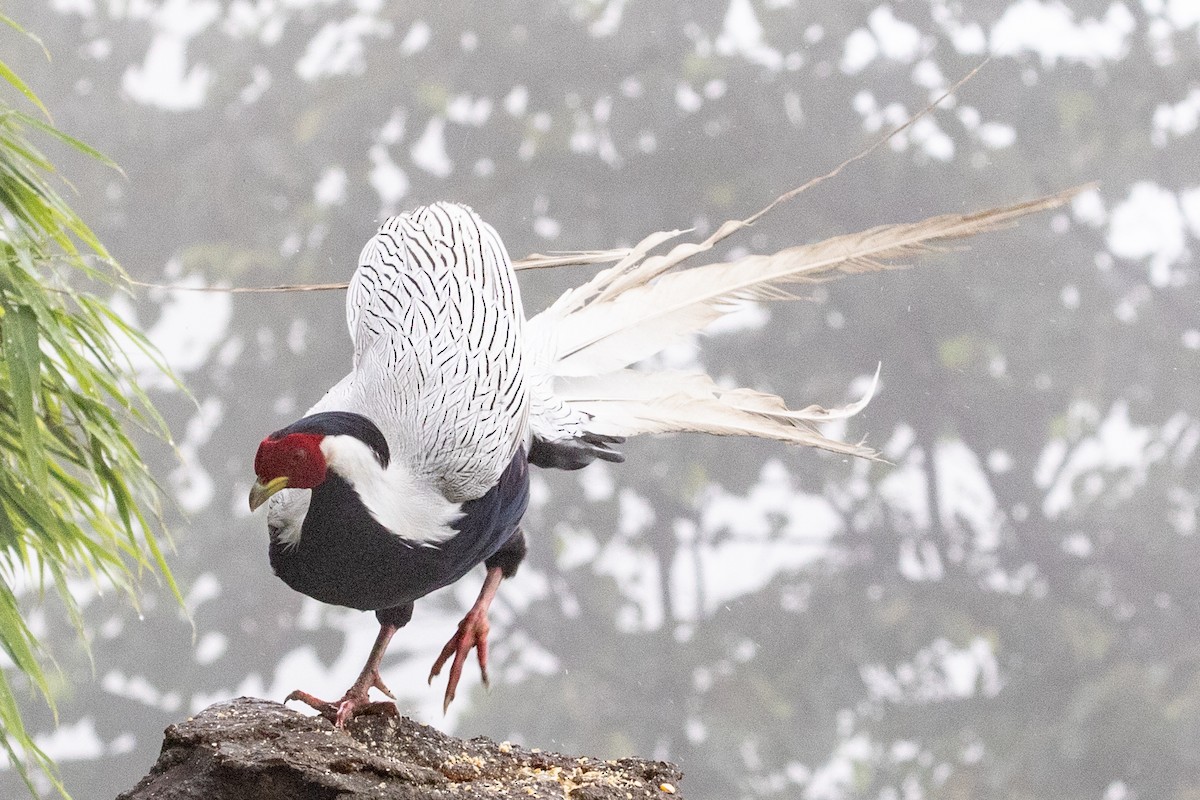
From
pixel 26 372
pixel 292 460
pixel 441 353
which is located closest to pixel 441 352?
pixel 441 353

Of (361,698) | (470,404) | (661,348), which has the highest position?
(661,348)

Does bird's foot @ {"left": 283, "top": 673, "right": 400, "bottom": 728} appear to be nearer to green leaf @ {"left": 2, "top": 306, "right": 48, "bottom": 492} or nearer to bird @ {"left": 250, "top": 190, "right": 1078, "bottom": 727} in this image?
bird @ {"left": 250, "top": 190, "right": 1078, "bottom": 727}

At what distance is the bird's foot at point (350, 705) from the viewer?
83cm

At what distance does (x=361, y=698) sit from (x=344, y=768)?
0.49 ft

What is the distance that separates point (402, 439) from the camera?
805 millimetres

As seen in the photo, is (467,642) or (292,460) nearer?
(292,460)

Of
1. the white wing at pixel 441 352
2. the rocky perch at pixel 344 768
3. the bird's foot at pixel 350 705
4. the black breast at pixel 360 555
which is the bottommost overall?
the rocky perch at pixel 344 768

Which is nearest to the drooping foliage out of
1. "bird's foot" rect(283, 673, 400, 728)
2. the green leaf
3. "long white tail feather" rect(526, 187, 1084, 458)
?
the green leaf

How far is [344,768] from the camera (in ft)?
2.30

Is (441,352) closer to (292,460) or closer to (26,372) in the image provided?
(292,460)

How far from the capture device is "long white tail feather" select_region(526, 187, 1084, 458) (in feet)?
3.00

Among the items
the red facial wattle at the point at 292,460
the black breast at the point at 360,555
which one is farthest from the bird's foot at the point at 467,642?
the red facial wattle at the point at 292,460

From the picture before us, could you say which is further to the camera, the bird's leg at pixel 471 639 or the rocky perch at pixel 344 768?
the bird's leg at pixel 471 639

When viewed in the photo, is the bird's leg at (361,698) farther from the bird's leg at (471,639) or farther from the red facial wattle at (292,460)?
the red facial wattle at (292,460)
